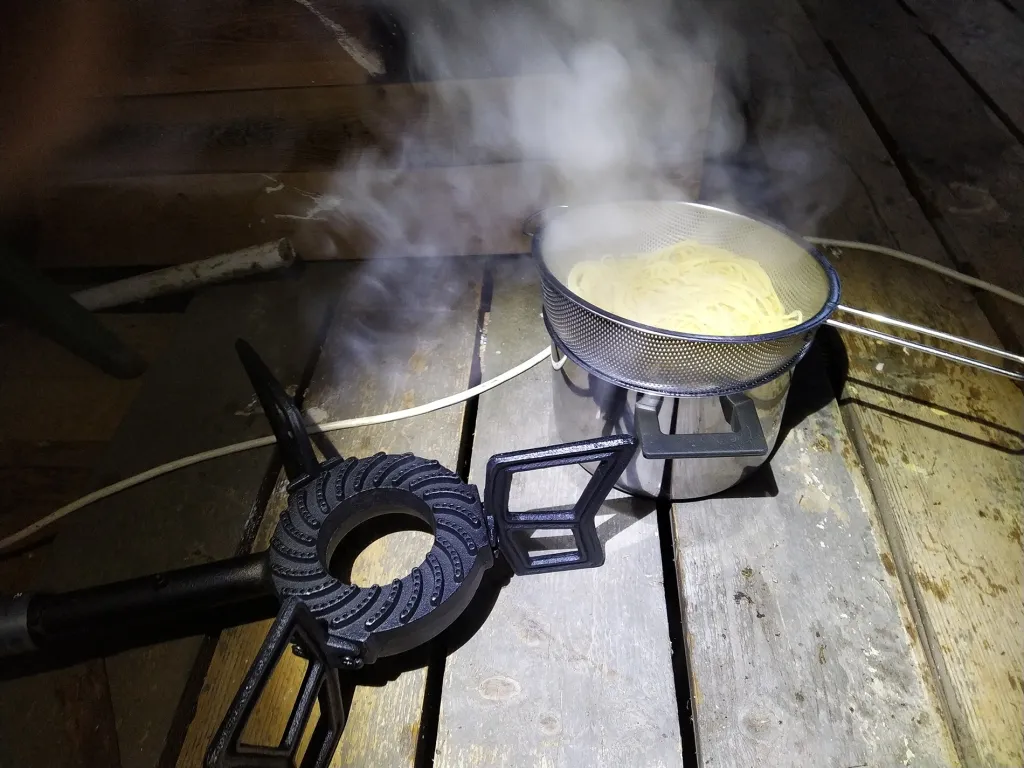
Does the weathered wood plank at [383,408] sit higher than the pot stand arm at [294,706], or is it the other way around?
the pot stand arm at [294,706]

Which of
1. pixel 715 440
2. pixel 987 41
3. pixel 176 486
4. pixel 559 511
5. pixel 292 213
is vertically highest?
pixel 987 41

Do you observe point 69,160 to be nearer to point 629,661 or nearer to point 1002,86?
point 629,661

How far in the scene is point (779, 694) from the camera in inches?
24.6

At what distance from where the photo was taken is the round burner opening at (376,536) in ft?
2.23

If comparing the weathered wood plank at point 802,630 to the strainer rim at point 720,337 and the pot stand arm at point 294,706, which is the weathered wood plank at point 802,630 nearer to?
the strainer rim at point 720,337

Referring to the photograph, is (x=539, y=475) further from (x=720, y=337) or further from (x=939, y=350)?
(x=939, y=350)

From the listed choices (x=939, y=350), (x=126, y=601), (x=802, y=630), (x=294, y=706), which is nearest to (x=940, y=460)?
(x=939, y=350)

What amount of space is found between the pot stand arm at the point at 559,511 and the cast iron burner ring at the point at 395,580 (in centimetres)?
3

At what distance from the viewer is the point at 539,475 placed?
82 centimetres

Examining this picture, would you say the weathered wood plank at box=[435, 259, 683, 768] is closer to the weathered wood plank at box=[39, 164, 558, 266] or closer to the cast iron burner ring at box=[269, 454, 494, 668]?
the cast iron burner ring at box=[269, 454, 494, 668]

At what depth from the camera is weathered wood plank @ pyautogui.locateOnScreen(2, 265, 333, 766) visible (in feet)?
2.24

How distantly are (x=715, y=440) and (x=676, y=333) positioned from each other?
0.11 meters

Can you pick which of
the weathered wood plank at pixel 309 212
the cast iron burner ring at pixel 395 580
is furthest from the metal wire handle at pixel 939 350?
the weathered wood plank at pixel 309 212

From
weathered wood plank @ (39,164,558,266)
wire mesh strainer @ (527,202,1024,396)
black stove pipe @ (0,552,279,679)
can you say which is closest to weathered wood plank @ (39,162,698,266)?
weathered wood plank @ (39,164,558,266)
